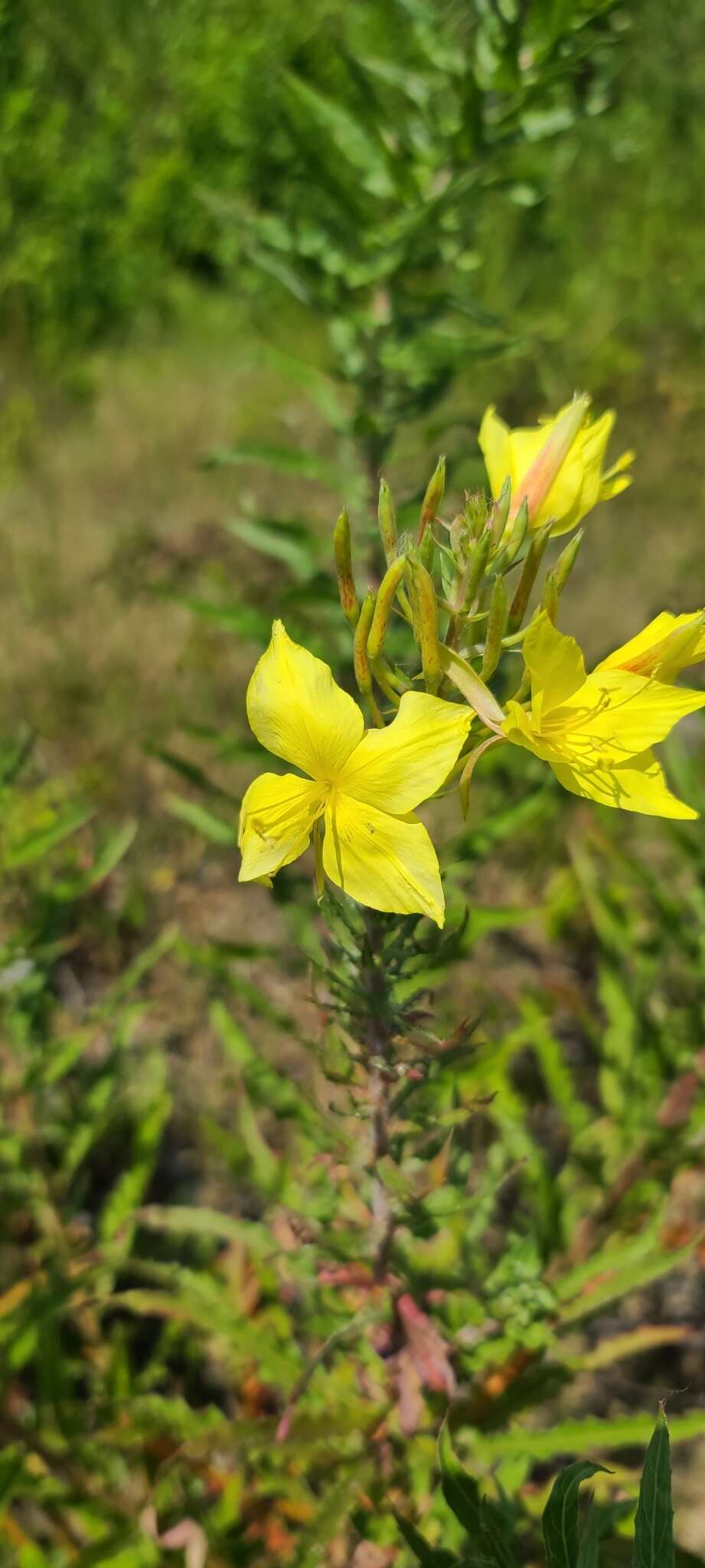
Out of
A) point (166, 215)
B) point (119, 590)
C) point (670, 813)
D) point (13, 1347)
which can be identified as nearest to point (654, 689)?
point (670, 813)

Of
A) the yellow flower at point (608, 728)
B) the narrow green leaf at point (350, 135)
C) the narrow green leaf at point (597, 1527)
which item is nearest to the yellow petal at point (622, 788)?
the yellow flower at point (608, 728)

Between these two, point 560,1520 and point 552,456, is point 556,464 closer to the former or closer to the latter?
point 552,456

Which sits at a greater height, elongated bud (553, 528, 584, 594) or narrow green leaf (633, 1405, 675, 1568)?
Answer: elongated bud (553, 528, 584, 594)

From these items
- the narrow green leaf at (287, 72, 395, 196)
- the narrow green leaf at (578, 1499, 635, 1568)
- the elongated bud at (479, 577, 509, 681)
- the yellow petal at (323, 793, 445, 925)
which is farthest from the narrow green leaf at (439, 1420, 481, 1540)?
the narrow green leaf at (287, 72, 395, 196)

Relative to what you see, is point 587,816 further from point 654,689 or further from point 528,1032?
point 654,689

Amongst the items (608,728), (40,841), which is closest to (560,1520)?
(608,728)

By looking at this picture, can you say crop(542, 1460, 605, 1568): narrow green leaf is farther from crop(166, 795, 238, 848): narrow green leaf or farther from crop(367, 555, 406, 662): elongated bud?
crop(166, 795, 238, 848): narrow green leaf
